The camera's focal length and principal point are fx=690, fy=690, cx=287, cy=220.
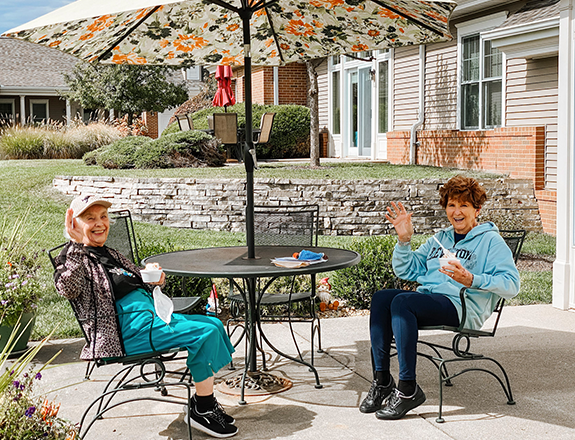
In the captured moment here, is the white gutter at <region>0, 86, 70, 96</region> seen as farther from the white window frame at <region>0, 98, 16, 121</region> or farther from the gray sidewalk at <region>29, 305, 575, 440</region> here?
the gray sidewalk at <region>29, 305, 575, 440</region>

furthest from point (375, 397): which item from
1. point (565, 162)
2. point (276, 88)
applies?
point (276, 88)

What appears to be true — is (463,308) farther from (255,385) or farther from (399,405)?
(255,385)

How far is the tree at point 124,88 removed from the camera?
2478 centimetres

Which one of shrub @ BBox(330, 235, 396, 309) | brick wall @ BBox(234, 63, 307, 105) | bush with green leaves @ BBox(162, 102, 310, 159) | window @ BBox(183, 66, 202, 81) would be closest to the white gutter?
window @ BBox(183, 66, 202, 81)

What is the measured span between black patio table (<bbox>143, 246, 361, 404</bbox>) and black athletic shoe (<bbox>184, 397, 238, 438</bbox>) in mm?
497

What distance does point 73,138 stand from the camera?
20312 millimetres

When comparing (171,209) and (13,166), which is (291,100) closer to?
(13,166)

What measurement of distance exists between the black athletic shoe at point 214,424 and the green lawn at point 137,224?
8.64ft

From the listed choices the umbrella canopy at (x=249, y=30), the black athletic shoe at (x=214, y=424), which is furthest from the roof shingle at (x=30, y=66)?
the black athletic shoe at (x=214, y=424)

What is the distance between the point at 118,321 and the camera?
12.2ft

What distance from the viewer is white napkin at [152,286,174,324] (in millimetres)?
3682

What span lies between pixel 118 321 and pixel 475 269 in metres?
2.07

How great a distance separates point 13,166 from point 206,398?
46.8 ft

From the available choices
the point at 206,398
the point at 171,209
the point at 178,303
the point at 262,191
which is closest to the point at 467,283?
the point at 206,398
